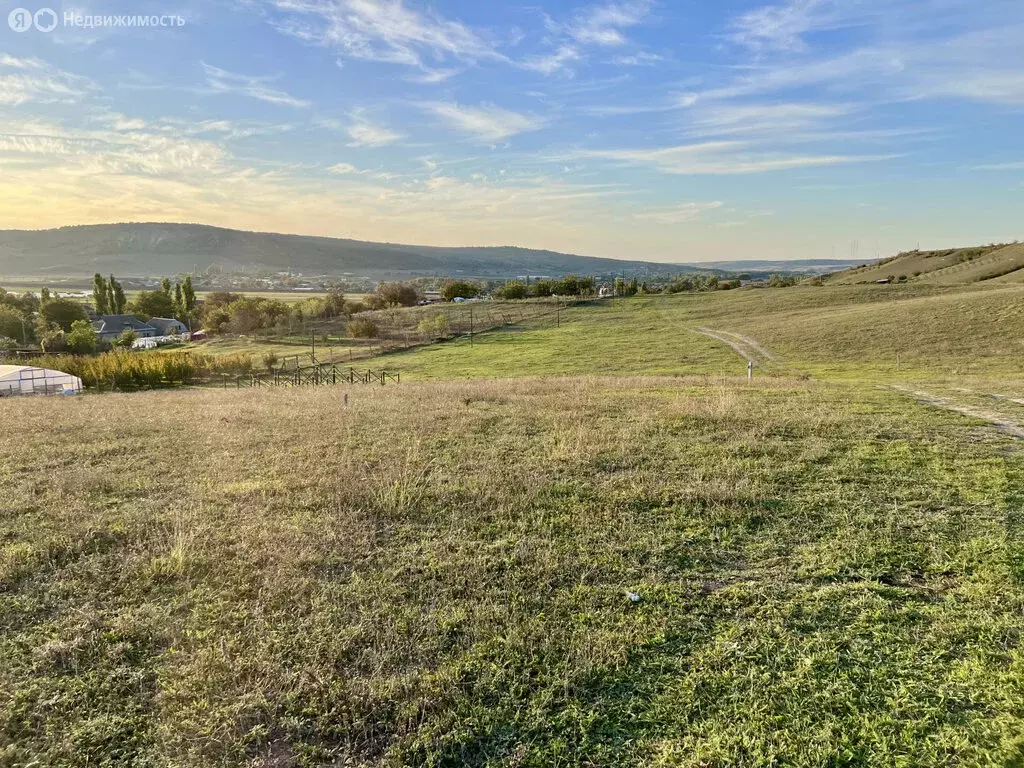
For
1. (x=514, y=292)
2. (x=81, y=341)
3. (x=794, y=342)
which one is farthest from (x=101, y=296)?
(x=794, y=342)

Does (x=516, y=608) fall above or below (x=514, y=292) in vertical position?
below

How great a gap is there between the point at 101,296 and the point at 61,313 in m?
17.4

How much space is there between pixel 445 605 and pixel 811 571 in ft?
11.6

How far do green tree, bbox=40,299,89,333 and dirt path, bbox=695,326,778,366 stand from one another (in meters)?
98.0

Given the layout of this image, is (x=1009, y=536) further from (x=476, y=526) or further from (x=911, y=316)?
(x=911, y=316)

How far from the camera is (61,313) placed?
306ft

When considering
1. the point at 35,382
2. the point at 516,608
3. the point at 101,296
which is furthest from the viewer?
the point at 101,296

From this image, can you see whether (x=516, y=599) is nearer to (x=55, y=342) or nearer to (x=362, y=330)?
(x=362, y=330)

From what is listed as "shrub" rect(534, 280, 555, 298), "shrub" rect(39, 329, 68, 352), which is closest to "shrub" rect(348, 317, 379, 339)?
"shrub" rect(39, 329, 68, 352)

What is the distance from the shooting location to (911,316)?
161 feet

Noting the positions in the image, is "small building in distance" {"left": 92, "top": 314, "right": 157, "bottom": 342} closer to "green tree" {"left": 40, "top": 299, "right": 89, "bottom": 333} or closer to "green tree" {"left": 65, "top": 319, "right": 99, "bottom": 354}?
"green tree" {"left": 40, "top": 299, "right": 89, "bottom": 333}

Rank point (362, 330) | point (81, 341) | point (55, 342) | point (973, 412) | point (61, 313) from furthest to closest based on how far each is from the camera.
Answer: point (61, 313) → point (362, 330) → point (55, 342) → point (81, 341) → point (973, 412)

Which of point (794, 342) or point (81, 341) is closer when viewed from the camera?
point (794, 342)

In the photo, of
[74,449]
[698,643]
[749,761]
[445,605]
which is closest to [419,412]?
[74,449]
